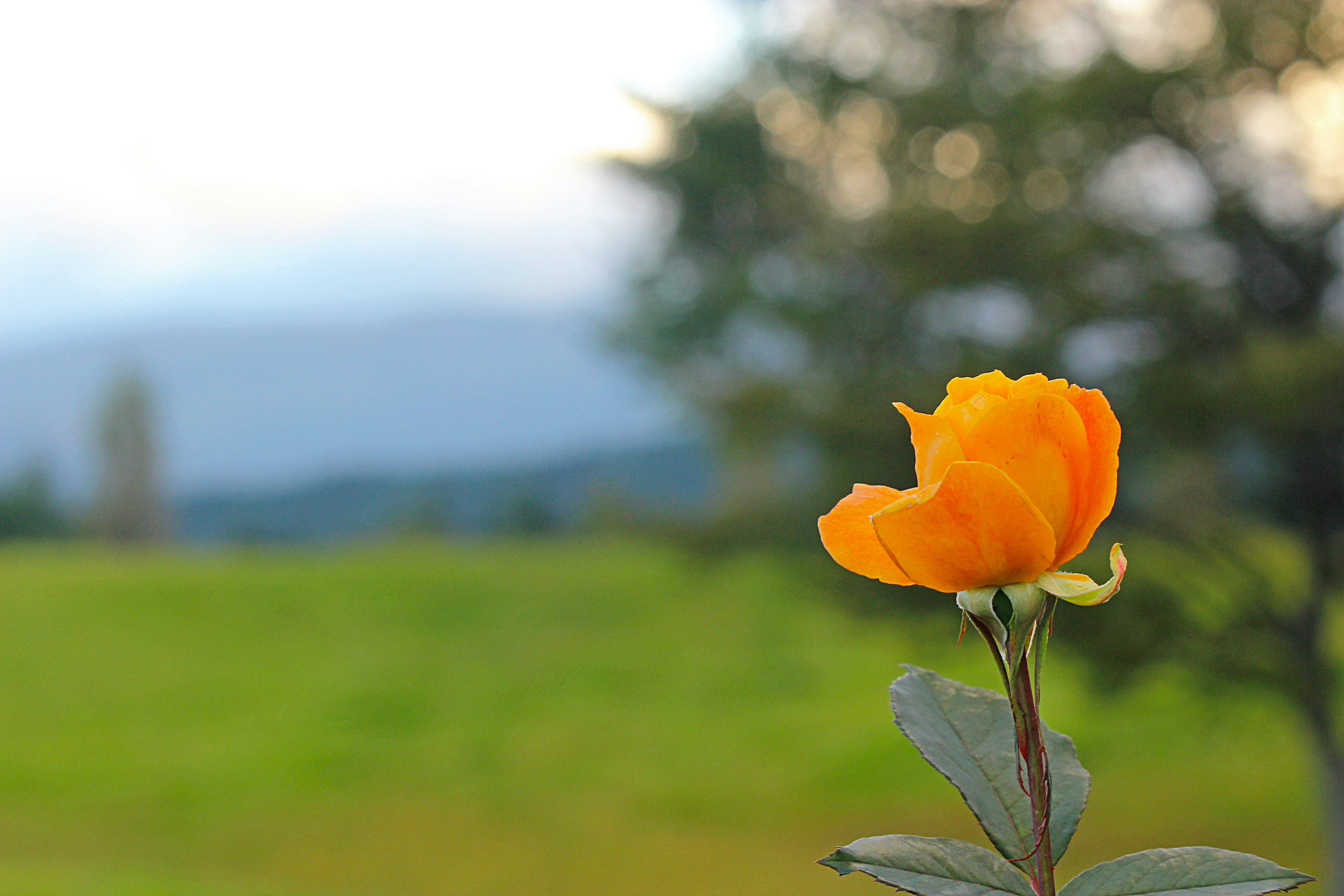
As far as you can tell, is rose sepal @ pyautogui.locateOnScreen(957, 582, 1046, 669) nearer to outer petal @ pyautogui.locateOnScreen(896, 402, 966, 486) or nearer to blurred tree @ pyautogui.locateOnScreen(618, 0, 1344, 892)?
outer petal @ pyautogui.locateOnScreen(896, 402, 966, 486)

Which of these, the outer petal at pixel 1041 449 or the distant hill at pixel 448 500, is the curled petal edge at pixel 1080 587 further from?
the distant hill at pixel 448 500

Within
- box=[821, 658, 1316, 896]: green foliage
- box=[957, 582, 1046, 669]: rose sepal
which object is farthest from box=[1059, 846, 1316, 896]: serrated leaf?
box=[957, 582, 1046, 669]: rose sepal

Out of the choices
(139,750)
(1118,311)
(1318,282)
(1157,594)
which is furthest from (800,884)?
(139,750)

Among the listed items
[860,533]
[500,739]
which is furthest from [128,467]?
[860,533]

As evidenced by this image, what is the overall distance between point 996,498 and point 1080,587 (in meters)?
0.06

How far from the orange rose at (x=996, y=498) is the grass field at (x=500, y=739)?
Answer: 15.3ft

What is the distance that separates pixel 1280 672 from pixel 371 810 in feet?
20.4

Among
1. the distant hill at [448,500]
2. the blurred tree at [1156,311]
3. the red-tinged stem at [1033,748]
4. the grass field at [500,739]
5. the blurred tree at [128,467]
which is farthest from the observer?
the blurred tree at [128,467]

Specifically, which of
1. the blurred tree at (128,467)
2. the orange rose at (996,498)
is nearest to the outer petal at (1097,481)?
the orange rose at (996,498)

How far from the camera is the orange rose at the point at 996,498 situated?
0.45 metres

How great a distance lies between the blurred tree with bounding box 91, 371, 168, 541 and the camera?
47.8 feet

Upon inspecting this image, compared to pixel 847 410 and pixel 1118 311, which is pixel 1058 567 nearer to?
pixel 847 410

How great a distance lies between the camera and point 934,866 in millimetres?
Answer: 460

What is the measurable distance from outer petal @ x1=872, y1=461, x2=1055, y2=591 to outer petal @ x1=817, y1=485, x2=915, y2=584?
0.03m
